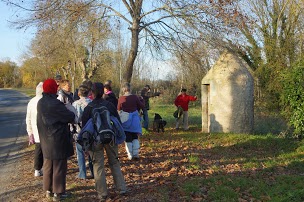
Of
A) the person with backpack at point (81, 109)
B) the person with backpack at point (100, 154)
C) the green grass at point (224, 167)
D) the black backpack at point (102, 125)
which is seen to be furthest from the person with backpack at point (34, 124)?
the green grass at point (224, 167)

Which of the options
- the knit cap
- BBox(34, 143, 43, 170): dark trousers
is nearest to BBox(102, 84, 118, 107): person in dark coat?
BBox(34, 143, 43, 170): dark trousers

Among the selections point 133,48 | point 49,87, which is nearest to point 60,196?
point 49,87

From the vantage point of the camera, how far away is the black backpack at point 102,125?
5348 mm

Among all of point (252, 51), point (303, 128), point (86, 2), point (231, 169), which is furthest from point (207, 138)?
point (252, 51)

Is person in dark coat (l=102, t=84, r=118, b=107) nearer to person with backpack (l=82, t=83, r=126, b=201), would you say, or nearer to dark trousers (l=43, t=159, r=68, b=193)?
person with backpack (l=82, t=83, r=126, b=201)

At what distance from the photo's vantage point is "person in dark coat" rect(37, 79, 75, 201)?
17.9 ft

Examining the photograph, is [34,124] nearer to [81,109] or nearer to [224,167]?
[81,109]

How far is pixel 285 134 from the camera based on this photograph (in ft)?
39.1

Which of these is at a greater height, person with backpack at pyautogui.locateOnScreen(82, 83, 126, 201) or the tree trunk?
the tree trunk

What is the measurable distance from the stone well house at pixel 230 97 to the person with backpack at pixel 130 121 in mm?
5143

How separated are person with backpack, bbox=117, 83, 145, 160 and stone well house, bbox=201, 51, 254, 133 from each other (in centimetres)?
514

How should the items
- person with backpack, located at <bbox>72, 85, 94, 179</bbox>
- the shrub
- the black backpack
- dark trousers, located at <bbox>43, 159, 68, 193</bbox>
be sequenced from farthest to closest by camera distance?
1. the shrub
2. person with backpack, located at <bbox>72, 85, 94, 179</bbox>
3. dark trousers, located at <bbox>43, 159, 68, 193</bbox>
4. the black backpack

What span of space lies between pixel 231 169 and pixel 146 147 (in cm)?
305

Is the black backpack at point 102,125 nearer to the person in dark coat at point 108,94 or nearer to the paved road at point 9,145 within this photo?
the paved road at point 9,145
